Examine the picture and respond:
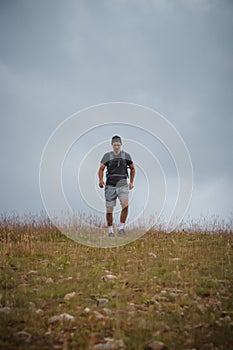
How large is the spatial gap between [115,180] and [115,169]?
43cm

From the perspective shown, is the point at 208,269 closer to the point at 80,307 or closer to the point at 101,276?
the point at 101,276

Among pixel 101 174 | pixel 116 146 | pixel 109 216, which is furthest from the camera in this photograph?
pixel 101 174

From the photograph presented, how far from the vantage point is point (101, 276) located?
25.7 ft

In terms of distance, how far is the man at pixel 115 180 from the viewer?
13.9m

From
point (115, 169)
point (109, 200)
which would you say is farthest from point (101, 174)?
point (109, 200)

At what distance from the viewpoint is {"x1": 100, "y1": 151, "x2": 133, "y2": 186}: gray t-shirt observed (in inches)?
547

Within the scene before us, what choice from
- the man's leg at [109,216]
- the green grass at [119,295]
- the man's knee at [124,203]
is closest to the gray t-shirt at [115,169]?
the man's knee at [124,203]

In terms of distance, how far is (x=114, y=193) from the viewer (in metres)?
14.0

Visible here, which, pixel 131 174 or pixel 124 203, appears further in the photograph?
pixel 131 174

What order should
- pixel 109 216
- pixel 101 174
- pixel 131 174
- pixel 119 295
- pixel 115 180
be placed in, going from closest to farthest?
1. pixel 119 295
2. pixel 115 180
3. pixel 109 216
4. pixel 101 174
5. pixel 131 174

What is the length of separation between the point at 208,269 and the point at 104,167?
6.74 metres

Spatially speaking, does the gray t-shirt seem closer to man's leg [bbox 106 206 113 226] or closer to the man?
the man

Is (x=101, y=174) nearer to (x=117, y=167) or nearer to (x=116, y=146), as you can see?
(x=117, y=167)

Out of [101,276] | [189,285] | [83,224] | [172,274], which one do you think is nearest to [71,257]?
[101,276]
